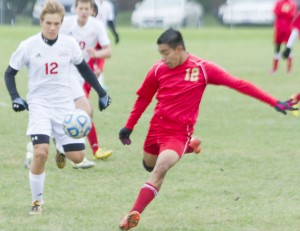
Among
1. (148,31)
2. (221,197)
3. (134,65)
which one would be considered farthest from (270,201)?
(148,31)

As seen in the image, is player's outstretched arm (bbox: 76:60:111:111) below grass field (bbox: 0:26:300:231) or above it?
above

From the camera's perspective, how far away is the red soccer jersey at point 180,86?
Answer: 7.19 meters

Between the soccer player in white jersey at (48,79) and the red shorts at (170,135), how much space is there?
736 millimetres

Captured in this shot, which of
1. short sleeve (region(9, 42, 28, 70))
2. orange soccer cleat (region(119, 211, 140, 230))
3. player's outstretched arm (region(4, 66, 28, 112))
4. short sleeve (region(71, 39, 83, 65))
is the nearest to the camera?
orange soccer cleat (region(119, 211, 140, 230))

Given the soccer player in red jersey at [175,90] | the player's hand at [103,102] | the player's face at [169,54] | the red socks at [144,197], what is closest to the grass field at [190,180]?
the red socks at [144,197]

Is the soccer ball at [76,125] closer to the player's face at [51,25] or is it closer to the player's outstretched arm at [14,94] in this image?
the player's outstretched arm at [14,94]

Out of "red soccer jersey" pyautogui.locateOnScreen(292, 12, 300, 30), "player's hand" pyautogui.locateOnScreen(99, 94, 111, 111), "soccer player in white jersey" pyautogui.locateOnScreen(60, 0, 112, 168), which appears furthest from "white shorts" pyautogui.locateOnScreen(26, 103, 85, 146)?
"red soccer jersey" pyautogui.locateOnScreen(292, 12, 300, 30)

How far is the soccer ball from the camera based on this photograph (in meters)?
7.47

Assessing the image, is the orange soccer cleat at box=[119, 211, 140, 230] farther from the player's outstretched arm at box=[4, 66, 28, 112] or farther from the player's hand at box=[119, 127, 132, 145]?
the player's outstretched arm at box=[4, 66, 28, 112]

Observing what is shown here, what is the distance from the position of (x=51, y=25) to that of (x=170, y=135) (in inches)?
54.1

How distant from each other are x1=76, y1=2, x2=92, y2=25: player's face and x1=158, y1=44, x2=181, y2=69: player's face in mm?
3344

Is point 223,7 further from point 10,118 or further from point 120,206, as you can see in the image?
point 120,206

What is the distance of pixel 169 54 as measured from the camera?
7.03m

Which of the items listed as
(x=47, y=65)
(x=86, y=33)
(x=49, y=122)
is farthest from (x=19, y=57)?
(x=86, y=33)
